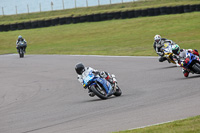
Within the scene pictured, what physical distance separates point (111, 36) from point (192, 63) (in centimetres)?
2414

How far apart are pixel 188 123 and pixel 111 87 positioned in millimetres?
4467

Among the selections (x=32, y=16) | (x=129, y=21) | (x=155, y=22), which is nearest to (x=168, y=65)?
(x=155, y=22)

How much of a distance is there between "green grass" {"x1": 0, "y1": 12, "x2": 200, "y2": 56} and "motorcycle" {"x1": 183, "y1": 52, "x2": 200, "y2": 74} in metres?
9.75

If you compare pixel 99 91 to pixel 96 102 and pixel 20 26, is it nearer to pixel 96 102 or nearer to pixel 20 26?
pixel 96 102

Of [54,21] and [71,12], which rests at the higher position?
[71,12]

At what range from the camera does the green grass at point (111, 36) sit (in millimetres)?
28219

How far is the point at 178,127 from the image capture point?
674 cm

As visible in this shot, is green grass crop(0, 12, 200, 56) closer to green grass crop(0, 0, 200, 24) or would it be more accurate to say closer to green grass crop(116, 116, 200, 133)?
green grass crop(0, 0, 200, 24)

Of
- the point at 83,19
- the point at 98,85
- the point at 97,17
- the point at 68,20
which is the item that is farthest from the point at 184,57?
the point at 68,20

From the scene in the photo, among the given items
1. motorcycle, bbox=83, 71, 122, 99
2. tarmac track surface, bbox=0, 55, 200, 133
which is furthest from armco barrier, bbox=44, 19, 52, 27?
motorcycle, bbox=83, 71, 122, 99

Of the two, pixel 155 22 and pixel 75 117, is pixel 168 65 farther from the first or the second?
pixel 155 22

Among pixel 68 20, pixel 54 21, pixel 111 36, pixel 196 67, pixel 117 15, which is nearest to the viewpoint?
pixel 196 67

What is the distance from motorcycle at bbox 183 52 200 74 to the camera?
1305 centimetres

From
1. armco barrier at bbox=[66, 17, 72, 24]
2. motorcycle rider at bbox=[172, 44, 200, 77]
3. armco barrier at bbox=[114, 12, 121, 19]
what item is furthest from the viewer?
armco barrier at bbox=[66, 17, 72, 24]
